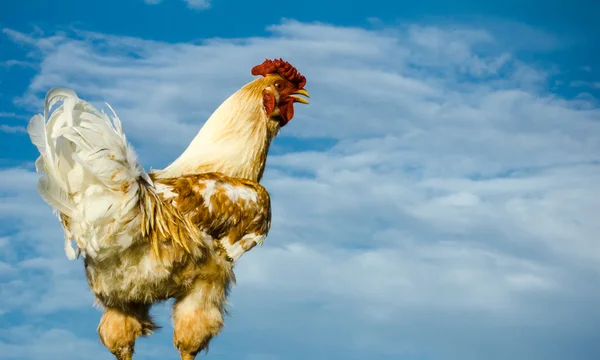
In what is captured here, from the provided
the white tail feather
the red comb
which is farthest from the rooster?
the red comb

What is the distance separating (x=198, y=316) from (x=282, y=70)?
3.36m

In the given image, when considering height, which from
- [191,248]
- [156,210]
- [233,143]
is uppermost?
[233,143]

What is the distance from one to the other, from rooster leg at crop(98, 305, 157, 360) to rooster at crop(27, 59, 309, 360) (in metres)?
0.01

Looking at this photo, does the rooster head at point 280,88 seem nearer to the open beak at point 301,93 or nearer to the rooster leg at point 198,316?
the open beak at point 301,93

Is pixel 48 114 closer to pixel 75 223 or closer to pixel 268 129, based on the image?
pixel 75 223

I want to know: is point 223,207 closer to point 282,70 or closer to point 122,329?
point 122,329

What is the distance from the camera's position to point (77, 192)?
924 centimetres

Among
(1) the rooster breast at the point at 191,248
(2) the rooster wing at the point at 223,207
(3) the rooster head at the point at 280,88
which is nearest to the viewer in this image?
(1) the rooster breast at the point at 191,248

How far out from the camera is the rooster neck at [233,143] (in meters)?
10.7

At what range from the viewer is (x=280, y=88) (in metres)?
11.5

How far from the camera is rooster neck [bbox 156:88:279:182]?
10703mm

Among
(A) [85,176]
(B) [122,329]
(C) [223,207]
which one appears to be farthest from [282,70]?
(B) [122,329]

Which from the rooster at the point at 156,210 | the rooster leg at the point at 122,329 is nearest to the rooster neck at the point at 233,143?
the rooster at the point at 156,210

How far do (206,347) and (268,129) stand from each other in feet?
8.99
